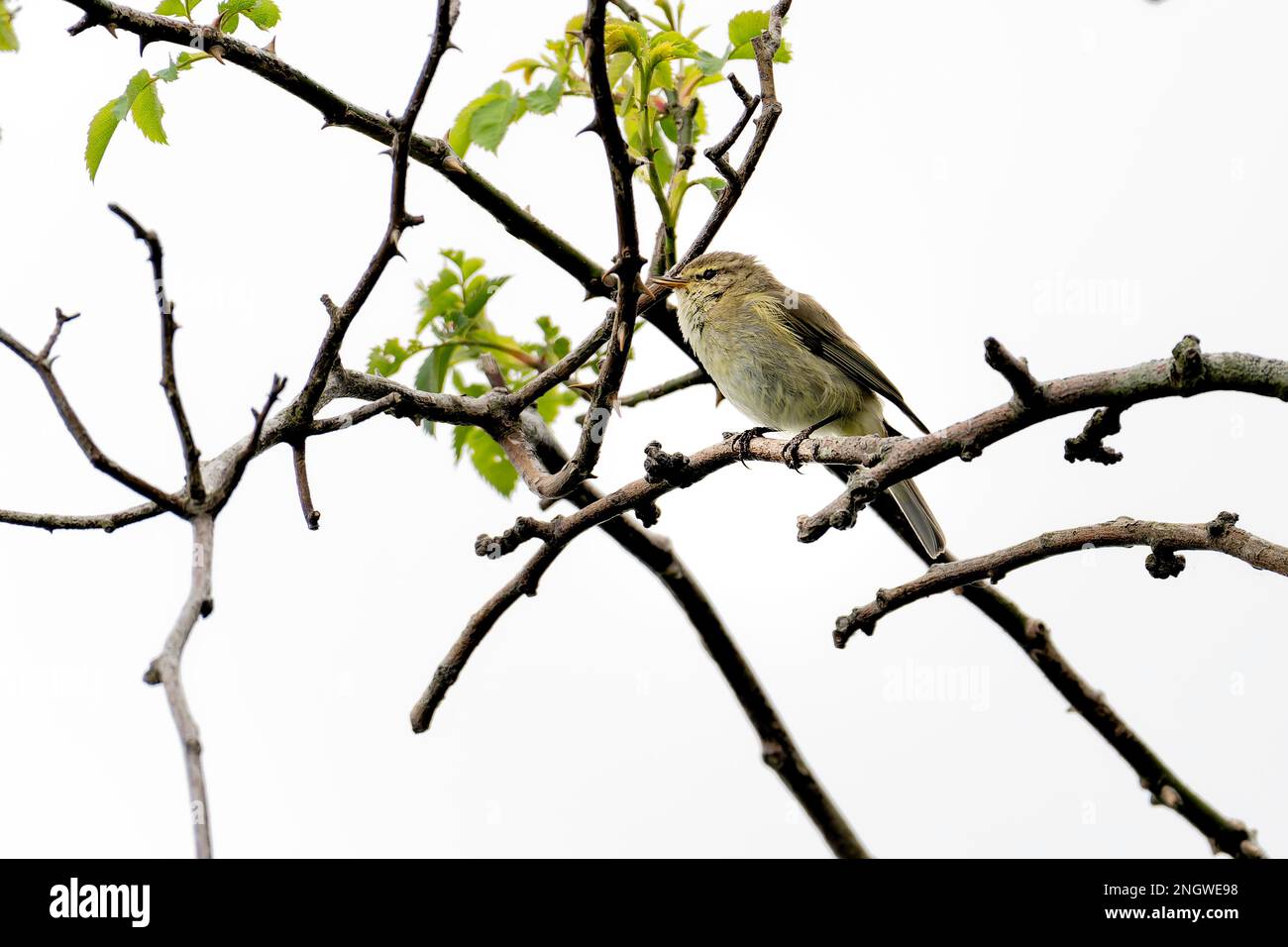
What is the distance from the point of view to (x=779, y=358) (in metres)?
4.93

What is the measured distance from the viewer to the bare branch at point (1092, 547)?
243cm

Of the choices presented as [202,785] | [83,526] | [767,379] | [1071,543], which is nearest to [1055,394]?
[1071,543]

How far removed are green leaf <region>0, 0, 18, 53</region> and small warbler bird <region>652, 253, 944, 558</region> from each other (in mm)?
3038

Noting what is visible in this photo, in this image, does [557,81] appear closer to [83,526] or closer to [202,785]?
[83,526]

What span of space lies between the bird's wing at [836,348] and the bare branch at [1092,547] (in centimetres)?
222

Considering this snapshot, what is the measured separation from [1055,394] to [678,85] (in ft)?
6.70

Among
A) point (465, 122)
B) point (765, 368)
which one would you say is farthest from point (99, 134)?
point (765, 368)

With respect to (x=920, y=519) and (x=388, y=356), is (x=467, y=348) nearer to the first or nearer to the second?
(x=388, y=356)

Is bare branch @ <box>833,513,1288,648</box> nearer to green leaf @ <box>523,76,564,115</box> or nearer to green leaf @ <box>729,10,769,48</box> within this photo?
green leaf @ <box>729,10,769,48</box>

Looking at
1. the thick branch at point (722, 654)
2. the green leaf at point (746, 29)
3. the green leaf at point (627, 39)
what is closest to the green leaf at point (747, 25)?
the green leaf at point (746, 29)

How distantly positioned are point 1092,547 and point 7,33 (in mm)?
2410

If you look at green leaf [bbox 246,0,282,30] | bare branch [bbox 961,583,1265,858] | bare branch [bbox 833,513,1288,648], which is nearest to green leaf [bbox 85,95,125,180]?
green leaf [bbox 246,0,282,30]

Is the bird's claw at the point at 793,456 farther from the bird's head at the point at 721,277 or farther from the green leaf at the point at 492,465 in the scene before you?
the bird's head at the point at 721,277

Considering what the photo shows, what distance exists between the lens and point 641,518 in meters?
3.46
